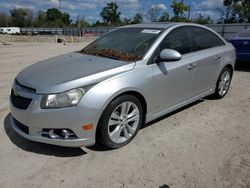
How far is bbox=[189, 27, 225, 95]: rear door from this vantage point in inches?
181

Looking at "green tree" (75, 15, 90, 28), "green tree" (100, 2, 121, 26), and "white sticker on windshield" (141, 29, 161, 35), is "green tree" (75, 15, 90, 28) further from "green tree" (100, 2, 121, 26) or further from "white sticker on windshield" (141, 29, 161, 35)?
"white sticker on windshield" (141, 29, 161, 35)

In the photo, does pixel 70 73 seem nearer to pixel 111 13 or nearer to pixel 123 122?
pixel 123 122

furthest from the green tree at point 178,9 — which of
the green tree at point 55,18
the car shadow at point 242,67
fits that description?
the green tree at point 55,18

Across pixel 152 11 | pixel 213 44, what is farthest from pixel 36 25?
pixel 213 44

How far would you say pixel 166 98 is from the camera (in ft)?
13.1

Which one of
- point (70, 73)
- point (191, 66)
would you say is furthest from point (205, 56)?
point (70, 73)

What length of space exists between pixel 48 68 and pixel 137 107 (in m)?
1.36

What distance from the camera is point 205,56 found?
4.70m

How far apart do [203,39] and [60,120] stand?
317cm

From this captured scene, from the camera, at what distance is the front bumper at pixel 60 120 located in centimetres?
299

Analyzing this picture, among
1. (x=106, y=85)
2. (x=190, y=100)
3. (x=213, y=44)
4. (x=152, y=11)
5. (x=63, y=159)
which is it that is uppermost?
(x=152, y=11)

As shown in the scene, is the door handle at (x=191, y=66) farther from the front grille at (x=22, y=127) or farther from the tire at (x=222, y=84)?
the front grille at (x=22, y=127)

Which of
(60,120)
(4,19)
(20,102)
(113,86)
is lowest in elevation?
(60,120)

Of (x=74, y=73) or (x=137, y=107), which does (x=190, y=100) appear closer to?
(x=137, y=107)
